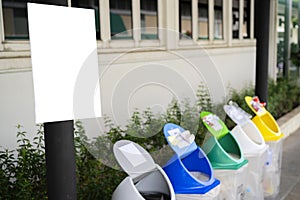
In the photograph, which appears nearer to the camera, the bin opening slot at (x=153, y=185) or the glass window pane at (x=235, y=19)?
the bin opening slot at (x=153, y=185)

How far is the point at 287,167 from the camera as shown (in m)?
4.58

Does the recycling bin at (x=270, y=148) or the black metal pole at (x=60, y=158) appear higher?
the black metal pole at (x=60, y=158)

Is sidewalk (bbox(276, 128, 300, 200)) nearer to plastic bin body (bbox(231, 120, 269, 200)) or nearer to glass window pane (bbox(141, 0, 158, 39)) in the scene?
plastic bin body (bbox(231, 120, 269, 200))

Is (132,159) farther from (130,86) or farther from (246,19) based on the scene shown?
(246,19)

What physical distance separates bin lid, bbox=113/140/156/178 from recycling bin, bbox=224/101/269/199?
1041mm

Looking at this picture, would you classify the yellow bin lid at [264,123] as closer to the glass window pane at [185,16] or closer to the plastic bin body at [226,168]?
the plastic bin body at [226,168]

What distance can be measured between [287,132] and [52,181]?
5.12 meters

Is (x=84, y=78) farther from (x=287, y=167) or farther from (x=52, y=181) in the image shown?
(x=287, y=167)

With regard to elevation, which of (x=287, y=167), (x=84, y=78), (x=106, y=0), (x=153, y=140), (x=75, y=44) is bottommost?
(x=287, y=167)

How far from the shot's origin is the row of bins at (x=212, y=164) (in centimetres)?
210

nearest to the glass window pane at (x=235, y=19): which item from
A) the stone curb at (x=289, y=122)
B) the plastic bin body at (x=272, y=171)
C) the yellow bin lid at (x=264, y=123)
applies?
the stone curb at (x=289, y=122)

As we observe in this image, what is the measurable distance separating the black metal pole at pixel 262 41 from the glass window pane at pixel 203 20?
1.48m

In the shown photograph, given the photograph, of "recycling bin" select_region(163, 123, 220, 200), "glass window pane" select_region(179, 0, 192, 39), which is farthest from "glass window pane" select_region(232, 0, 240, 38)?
"recycling bin" select_region(163, 123, 220, 200)

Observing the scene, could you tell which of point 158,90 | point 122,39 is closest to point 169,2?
point 122,39
